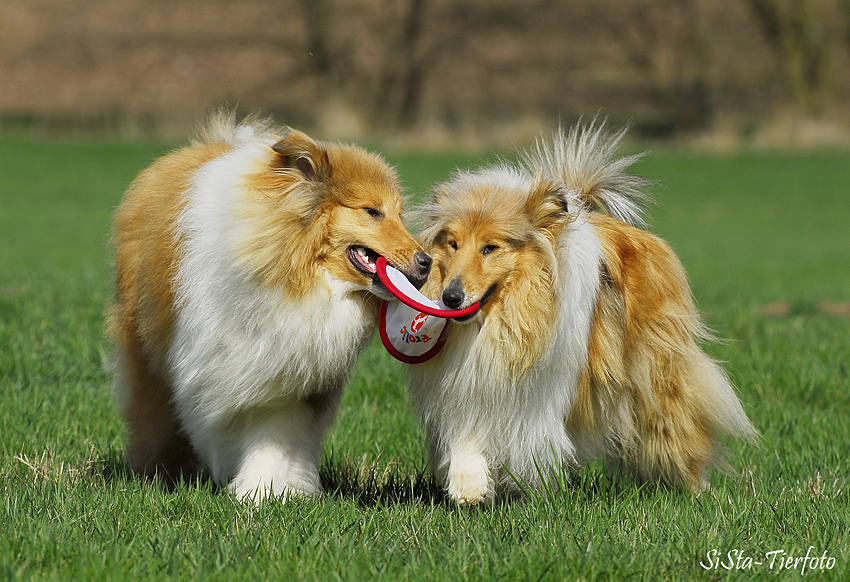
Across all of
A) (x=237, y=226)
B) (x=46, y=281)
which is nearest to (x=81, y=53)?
(x=46, y=281)

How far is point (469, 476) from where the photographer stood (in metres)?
4.33

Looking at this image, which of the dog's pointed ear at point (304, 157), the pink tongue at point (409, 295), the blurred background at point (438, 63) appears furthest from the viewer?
the blurred background at point (438, 63)

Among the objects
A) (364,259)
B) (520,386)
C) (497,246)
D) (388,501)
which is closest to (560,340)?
(520,386)

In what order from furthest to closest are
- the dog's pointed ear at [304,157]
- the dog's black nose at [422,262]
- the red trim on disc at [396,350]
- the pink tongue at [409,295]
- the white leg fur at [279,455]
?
the white leg fur at [279,455] → the red trim on disc at [396,350] → the dog's pointed ear at [304,157] → the dog's black nose at [422,262] → the pink tongue at [409,295]

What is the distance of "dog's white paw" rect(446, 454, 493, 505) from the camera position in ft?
14.0

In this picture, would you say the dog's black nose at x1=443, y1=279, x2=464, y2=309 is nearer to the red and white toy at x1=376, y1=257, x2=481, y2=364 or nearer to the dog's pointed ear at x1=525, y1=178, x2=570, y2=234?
the red and white toy at x1=376, y1=257, x2=481, y2=364

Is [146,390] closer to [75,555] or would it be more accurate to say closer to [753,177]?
[75,555]

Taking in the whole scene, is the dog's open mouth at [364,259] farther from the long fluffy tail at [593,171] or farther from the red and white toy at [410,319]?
the long fluffy tail at [593,171]

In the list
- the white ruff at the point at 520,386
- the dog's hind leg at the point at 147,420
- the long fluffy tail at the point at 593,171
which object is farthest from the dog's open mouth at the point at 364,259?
the dog's hind leg at the point at 147,420

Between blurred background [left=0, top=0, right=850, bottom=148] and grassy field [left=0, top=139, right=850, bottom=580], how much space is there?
2463 cm

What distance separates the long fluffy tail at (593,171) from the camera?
5035 mm

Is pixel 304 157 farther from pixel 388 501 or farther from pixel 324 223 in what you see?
pixel 388 501
